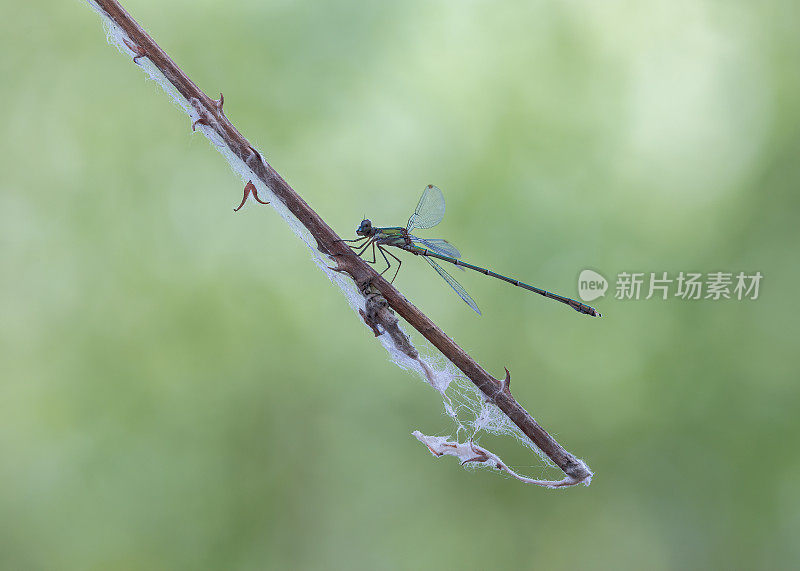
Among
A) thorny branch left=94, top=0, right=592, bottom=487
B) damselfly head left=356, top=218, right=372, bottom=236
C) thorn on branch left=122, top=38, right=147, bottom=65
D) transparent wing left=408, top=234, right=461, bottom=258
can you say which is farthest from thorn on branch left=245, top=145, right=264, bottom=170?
transparent wing left=408, top=234, right=461, bottom=258

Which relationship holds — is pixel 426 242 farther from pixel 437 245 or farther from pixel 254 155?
pixel 254 155

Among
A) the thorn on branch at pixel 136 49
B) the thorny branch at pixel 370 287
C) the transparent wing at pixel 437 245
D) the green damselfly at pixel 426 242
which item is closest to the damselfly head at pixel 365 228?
the green damselfly at pixel 426 242

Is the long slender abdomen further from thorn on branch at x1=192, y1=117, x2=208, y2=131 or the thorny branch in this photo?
thorn on branch at x1=192, y1=117, x2=208, y2=131

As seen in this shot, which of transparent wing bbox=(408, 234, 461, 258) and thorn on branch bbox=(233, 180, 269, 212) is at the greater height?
transparent wing bbox=(408, 234, 461, 258)

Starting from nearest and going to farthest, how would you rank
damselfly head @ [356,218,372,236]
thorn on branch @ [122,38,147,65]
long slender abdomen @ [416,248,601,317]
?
thorn on branch @ [122,38,147,65]
damselfly head @ [356,218,372,236]
long slender abdomen @ [416,248,601,317]

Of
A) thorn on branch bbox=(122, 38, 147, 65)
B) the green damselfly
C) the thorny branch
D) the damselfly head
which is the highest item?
the green damselfly

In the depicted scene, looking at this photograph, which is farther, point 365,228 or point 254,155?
point 365,228

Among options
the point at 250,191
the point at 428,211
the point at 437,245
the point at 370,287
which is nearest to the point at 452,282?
the point at 437,245

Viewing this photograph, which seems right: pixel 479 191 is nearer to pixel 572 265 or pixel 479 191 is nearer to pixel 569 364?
pixel 572 265
